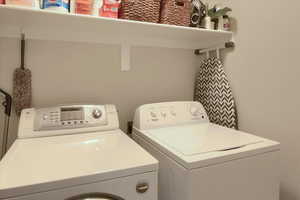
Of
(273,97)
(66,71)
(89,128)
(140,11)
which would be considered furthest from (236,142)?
(66,71)

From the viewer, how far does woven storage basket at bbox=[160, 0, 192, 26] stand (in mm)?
1375

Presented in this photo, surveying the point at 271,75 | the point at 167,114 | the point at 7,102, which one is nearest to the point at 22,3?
the point at 7,102

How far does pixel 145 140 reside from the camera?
1.26m

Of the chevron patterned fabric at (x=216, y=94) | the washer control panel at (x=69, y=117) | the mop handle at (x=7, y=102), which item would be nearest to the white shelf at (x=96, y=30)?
the chevron patterned fabric at (x=216, y=94)

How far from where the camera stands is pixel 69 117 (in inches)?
49.4

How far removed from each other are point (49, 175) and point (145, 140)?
24.6 inches

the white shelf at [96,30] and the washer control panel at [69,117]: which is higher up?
the white shelf at [96,30]

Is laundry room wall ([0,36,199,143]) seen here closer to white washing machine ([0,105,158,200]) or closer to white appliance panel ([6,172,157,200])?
white washing machine ([0,105,158,200])

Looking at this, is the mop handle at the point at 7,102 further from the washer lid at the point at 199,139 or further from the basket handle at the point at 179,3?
the basket handle at the point at 179,3

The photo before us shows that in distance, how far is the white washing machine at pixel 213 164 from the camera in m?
0.90

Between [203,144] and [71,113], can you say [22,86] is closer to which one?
[71,113]

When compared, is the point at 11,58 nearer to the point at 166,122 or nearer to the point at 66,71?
the point at 66,71

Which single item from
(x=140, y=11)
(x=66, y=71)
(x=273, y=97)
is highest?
(x=140, y=11)

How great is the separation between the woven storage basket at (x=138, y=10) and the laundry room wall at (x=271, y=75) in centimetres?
65
